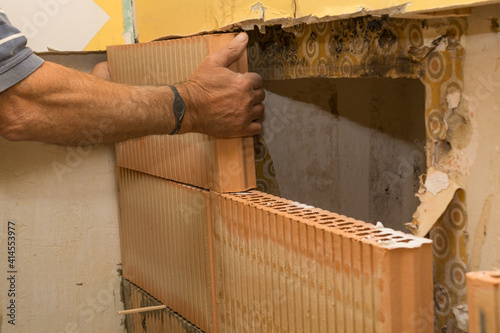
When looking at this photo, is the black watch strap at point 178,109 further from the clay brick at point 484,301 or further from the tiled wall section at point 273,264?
the clay brick at point 484,301

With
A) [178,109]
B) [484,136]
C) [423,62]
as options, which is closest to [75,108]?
[178,109]

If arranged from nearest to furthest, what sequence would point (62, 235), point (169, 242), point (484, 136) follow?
point (484, 136) → point (169, 242) → point (62, 235)

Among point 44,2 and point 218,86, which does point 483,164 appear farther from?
point 44,2

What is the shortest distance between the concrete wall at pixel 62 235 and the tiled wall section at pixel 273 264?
1.36 ft

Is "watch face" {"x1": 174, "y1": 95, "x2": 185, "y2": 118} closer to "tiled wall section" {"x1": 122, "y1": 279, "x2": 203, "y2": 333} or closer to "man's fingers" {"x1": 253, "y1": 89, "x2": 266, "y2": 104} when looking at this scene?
"man's fingers" {"x1": 253, "y1": 89, "x2": 266, "y2": 104}

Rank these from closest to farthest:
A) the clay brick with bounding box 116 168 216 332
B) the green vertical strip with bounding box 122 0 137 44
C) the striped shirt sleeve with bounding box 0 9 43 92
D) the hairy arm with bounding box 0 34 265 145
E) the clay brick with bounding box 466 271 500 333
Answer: the clay brick with bounding box 466 271 500 333
the striped shirt sleeve with bounding box 0 9 43 92
the hairy arm with bounding box 0 34 265 145
the clay brick with bounding box 116 168 216 332
the green vertical strip with bounding box 122 0 137 44

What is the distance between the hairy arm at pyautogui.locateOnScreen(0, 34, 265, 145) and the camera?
159 centimetres

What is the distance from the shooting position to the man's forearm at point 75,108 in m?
1.57

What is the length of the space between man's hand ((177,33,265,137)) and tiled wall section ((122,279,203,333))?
0.75m

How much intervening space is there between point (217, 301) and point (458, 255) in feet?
2.77

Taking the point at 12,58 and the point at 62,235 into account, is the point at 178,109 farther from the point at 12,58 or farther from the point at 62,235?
the point at 62,235

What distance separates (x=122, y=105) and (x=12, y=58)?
323mm

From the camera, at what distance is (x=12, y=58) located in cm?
150

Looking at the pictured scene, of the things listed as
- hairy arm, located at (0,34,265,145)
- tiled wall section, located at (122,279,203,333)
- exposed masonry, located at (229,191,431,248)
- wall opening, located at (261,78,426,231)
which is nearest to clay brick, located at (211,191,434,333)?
exposed masonry, located at (229,191,431,248)
